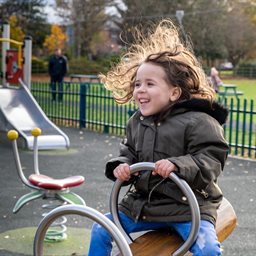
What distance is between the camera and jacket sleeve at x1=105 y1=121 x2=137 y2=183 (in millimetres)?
2674

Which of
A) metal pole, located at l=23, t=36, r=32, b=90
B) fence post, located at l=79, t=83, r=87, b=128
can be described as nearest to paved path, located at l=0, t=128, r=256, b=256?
fence post, located at l=79, t=83, r=87, b=128

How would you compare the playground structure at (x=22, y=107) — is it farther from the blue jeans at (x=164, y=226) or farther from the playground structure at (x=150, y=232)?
the blue jeans at (x=164, y=226)

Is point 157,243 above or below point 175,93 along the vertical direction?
below

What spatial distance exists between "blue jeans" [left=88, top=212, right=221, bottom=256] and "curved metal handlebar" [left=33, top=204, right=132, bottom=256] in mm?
328

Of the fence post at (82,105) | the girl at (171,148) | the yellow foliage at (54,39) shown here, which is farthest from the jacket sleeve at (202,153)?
the yellow foliage at (54,39)

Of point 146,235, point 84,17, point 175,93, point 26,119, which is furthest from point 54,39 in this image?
point 146,235

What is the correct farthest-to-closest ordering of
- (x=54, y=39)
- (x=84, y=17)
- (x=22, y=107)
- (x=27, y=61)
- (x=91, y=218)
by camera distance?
(x=84, y=17)
(x=54, y=39)
(x=27, y=61)
(x=22, y=107)
(x=91, y=218)

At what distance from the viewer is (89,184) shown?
6527 millimetres

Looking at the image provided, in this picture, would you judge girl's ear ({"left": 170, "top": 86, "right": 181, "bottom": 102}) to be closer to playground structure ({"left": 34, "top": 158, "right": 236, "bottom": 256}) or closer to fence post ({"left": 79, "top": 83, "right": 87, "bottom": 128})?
playground structure ({"left": 34, "top": 158, "right": 236, "bottom": 256})

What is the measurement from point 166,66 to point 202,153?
1.56 ft

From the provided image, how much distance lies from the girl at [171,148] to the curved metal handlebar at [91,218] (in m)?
0.34

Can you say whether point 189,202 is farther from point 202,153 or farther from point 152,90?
point 152,90

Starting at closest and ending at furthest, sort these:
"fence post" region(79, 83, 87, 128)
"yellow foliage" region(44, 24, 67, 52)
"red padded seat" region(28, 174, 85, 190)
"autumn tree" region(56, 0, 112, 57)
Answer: "red padded seat" region(28, 174, 85, 190) < "fence post" region(79, 83, 87, 128) < "yellow foliage" region(44, 24, 67, 52) < "autumn tree" region(56, 0, 112, 57)

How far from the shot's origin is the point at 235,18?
3884cm
